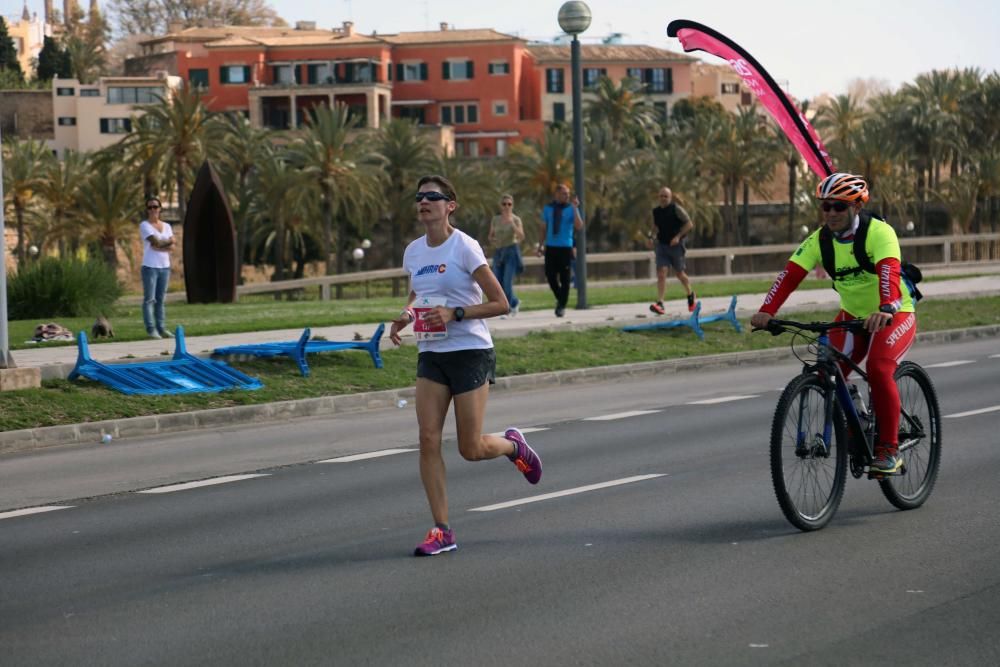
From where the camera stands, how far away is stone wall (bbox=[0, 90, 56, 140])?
11288cm

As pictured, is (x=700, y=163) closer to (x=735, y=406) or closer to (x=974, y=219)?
(x=974, y=219)

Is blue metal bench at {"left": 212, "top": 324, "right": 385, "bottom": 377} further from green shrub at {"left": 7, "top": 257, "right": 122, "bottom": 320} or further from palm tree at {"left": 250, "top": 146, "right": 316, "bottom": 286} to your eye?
palm tree at {"left": 250, "top": 146, "right": 316, "bottom": 286}

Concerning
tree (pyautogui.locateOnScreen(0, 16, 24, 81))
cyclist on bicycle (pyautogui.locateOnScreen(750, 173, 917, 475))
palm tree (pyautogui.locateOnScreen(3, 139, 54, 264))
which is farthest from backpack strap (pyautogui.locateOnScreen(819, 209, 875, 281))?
tree (pyautogui.locateOnScreen(0, 16, 24, 81))

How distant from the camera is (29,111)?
113500 millimetres

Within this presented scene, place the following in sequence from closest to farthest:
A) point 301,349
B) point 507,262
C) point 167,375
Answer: point 167,375
point 301,349
point 507,262

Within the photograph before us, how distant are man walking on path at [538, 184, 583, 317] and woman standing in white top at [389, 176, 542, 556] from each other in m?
14.7

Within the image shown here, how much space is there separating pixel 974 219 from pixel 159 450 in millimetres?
73261

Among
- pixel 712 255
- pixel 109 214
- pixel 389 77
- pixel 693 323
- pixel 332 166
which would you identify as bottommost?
pixel 693 323

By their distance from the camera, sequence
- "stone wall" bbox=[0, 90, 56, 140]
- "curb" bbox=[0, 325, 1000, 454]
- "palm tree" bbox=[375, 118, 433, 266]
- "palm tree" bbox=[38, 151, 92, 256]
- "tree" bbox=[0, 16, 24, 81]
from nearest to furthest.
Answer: "curb" bbox=[0, 325, 1000, 454] < "palm tree" bbox=[38, 151, 92, 256] < "palm tree" bbox=[375, 118, 433, 266] < "stone wall" bbox=[0, 90, 56, 140] < "tree" bbox=[0, 16, 24, 81]

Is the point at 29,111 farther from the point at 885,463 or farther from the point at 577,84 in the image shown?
the point at 885,463

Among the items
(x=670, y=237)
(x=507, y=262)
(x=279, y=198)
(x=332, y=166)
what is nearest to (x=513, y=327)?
(x=507, y=262)

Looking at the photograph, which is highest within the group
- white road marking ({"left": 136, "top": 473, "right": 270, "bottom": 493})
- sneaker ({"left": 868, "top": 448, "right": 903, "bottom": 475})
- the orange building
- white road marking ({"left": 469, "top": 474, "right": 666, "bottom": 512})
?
the orange building

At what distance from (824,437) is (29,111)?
111970 millimetres

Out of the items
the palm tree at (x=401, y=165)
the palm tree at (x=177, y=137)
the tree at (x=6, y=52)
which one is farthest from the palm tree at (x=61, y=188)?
the tree at (x=6, y=52)
